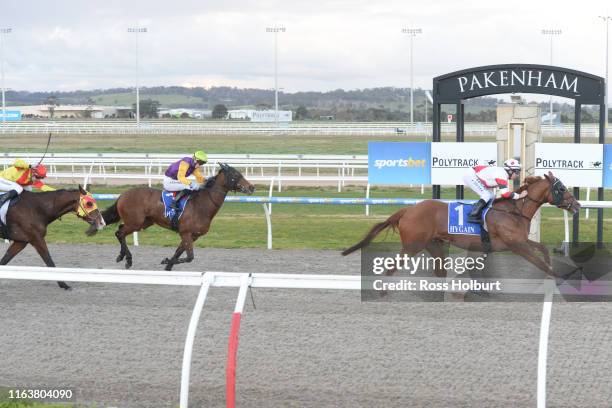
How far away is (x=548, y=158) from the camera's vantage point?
11.2 meters

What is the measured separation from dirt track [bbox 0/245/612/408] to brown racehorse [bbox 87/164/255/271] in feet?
8.61

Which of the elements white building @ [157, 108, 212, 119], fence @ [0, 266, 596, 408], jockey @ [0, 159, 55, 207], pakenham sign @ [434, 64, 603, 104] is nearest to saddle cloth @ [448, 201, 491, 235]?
pakenham sign @ [434, 64, 603, 104]

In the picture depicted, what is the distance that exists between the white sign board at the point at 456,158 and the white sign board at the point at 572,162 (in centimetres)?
55

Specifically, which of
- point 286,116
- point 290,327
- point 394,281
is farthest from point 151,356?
point 286,116

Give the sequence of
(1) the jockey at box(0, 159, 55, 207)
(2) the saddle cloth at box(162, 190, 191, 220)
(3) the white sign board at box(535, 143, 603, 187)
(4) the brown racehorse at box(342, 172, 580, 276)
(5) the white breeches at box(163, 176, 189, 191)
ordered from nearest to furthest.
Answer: (4) the brown racehorse at box(342, 172, 580, 276), (1) the jockey at box(0, 159, 55, 207), (2) the saddle cloth at box(162, 190, 191, 220), (5) the white breeches at box(163, 176, 189, 191), (3) the white sign board at box(535, 143, 603, 187)

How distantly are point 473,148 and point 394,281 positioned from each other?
6.68 metres

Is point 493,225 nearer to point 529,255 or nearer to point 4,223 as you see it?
point 529,255

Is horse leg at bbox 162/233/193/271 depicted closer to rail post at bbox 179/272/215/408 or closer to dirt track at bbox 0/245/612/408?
dirt track at bbox 0/245/612/408

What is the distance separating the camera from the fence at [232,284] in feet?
14.9

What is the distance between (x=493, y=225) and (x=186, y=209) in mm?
3383

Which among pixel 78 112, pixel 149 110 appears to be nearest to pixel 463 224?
pixel 149 110

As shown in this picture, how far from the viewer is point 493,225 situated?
8.67 metres

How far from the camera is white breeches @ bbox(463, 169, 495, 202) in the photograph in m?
8.80

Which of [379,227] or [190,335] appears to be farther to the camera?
[379,227]
